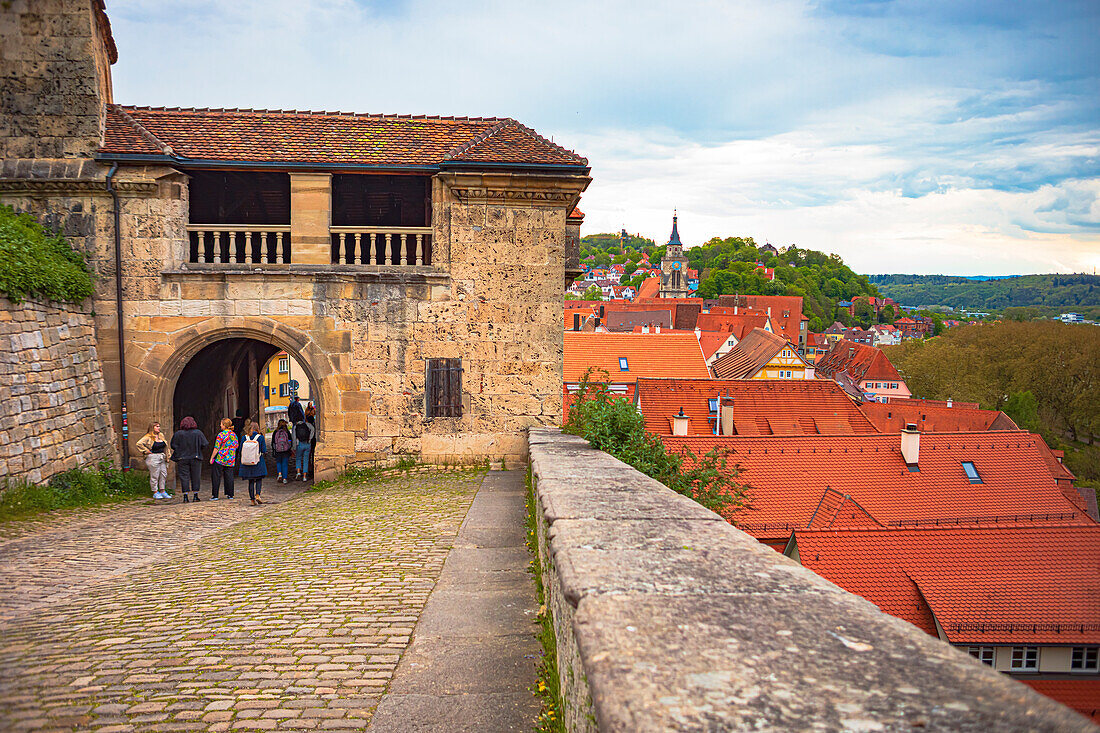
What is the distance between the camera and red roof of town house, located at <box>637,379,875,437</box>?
32562 mm

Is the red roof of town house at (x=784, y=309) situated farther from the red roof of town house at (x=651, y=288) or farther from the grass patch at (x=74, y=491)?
the grass patch at (x=74, y=491)

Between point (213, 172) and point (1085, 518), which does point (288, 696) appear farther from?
point (1085, 518)

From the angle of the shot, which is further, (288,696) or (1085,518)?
(1085,518)

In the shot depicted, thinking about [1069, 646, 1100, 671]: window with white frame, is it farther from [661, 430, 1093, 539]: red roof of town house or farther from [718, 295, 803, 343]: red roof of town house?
[718, 295, 803, 343]: red roof of town house

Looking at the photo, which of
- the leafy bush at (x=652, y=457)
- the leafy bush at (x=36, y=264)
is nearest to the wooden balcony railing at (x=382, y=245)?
the leafy bush at (x=36, y=264)

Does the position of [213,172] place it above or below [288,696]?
above

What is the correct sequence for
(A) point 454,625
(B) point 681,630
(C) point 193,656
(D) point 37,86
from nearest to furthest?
1. (B) point 681,630
2. (C) point 193,656
3. (A) point 454,625
4. (D) point 37,86

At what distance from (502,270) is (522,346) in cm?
134

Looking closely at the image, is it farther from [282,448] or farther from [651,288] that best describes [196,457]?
[651,288]

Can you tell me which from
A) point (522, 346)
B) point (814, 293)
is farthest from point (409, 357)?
point (814, 293)

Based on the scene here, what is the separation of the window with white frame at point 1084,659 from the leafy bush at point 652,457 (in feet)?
44.8

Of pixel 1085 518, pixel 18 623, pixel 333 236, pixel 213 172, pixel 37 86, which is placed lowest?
pixel 1085 518

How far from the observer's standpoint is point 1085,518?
20.9m

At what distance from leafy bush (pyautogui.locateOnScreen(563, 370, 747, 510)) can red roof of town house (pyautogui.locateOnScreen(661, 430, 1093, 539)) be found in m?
12.0
